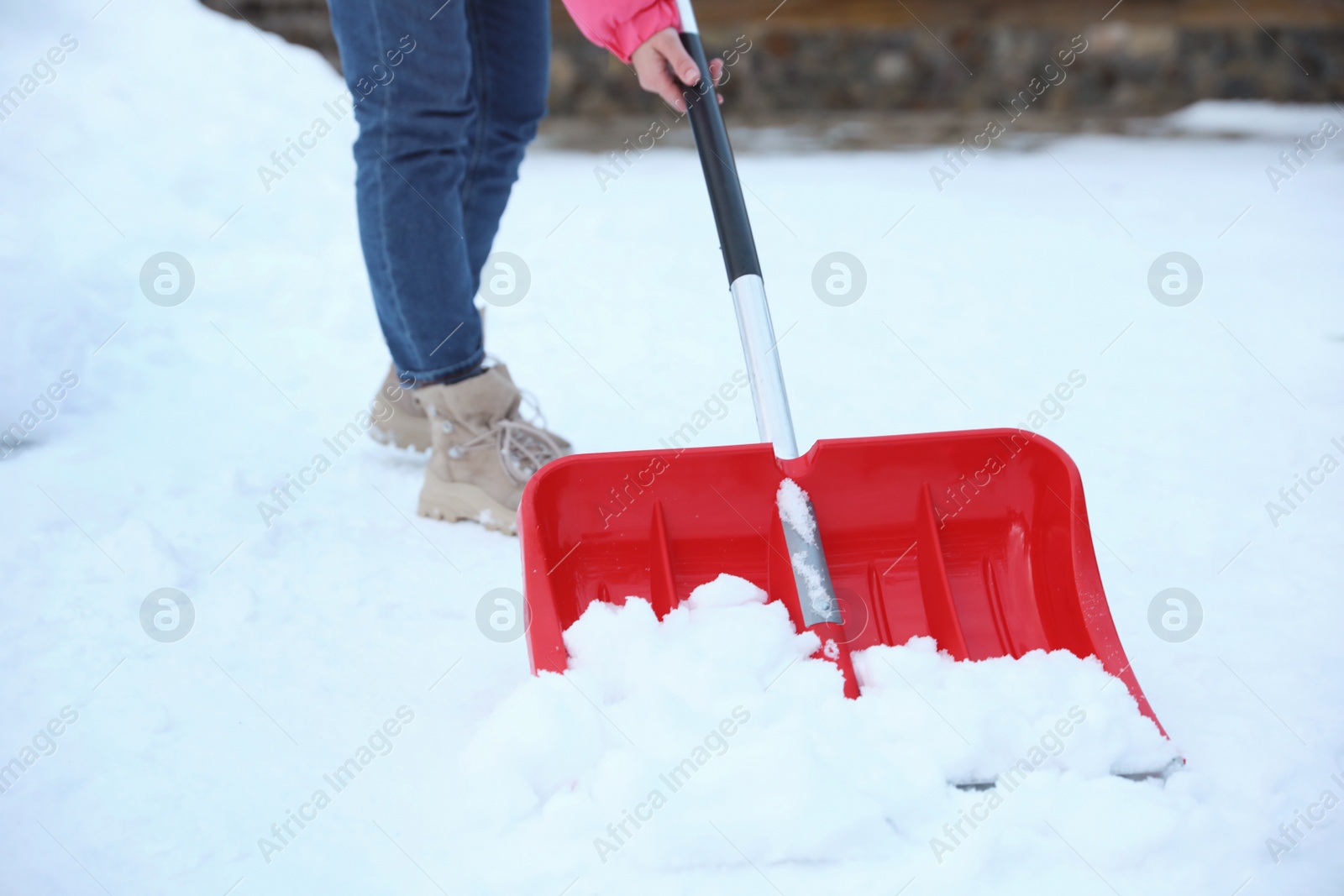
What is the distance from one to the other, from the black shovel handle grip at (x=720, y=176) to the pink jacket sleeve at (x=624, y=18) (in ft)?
0.14

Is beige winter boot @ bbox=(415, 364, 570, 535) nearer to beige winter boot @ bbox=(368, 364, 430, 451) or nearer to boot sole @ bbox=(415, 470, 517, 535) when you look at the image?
boot sole @ bbox=(415, 470, 517, 535)

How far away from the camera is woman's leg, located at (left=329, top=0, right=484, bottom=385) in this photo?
1172 millimetres

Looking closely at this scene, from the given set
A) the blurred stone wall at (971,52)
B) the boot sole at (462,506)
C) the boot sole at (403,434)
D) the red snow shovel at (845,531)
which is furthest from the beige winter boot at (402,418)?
the blurred stone wall at (971,52)

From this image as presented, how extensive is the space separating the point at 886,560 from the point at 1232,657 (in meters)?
0.41

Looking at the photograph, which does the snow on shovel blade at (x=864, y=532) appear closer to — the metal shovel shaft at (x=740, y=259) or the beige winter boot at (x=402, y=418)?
the metal shovel shaft at (x=740, y=259)

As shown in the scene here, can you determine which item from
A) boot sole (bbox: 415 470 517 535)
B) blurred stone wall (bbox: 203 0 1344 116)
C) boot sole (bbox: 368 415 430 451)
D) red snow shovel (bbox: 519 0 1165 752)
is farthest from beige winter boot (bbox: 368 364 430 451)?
blurred stone wall (bbox: 203 0 1344 116)

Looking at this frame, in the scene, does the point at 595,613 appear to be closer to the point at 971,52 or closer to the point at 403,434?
the point at 403,434

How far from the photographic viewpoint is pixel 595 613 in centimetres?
98

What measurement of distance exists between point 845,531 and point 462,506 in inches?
23.0

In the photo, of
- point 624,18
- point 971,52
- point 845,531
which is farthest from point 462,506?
point 971,52

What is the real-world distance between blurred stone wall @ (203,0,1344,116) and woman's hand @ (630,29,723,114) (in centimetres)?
409

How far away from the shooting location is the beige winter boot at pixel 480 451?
135 cm

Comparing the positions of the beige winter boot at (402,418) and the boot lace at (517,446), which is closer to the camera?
the boot lace at (517,446)

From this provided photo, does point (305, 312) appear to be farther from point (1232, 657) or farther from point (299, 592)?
point (1232, 657)
